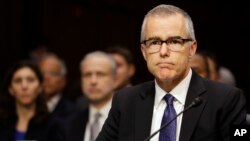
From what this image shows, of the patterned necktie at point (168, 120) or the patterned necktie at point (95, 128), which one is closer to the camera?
the patterned necktie at point (168, 120)

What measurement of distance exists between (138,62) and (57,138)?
4.29m

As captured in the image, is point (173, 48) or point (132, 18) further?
point (132, 18)

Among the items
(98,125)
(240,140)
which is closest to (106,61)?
(98,125)

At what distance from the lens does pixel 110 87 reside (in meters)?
5.10

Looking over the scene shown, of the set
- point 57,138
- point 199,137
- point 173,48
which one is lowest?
point 57,138

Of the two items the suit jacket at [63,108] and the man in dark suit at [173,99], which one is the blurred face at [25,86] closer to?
the suit jacket at [63,108]

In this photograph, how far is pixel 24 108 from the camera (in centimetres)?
507

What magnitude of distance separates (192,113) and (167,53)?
0.28 meters

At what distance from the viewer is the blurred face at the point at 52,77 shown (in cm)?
678

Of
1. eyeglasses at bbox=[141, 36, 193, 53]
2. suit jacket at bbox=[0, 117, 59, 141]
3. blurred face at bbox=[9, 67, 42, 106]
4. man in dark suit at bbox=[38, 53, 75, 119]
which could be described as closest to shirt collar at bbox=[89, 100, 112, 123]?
suit jacket at bbox=[0, 117, 59, 141]

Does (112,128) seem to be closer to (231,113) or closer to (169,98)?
(169,98)

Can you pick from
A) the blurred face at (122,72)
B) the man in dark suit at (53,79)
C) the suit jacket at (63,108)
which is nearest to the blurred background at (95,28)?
the man in dark suit at (53,79)

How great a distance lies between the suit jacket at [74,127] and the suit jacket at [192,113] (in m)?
1.67

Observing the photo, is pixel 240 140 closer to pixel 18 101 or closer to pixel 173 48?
pixel 173 48
